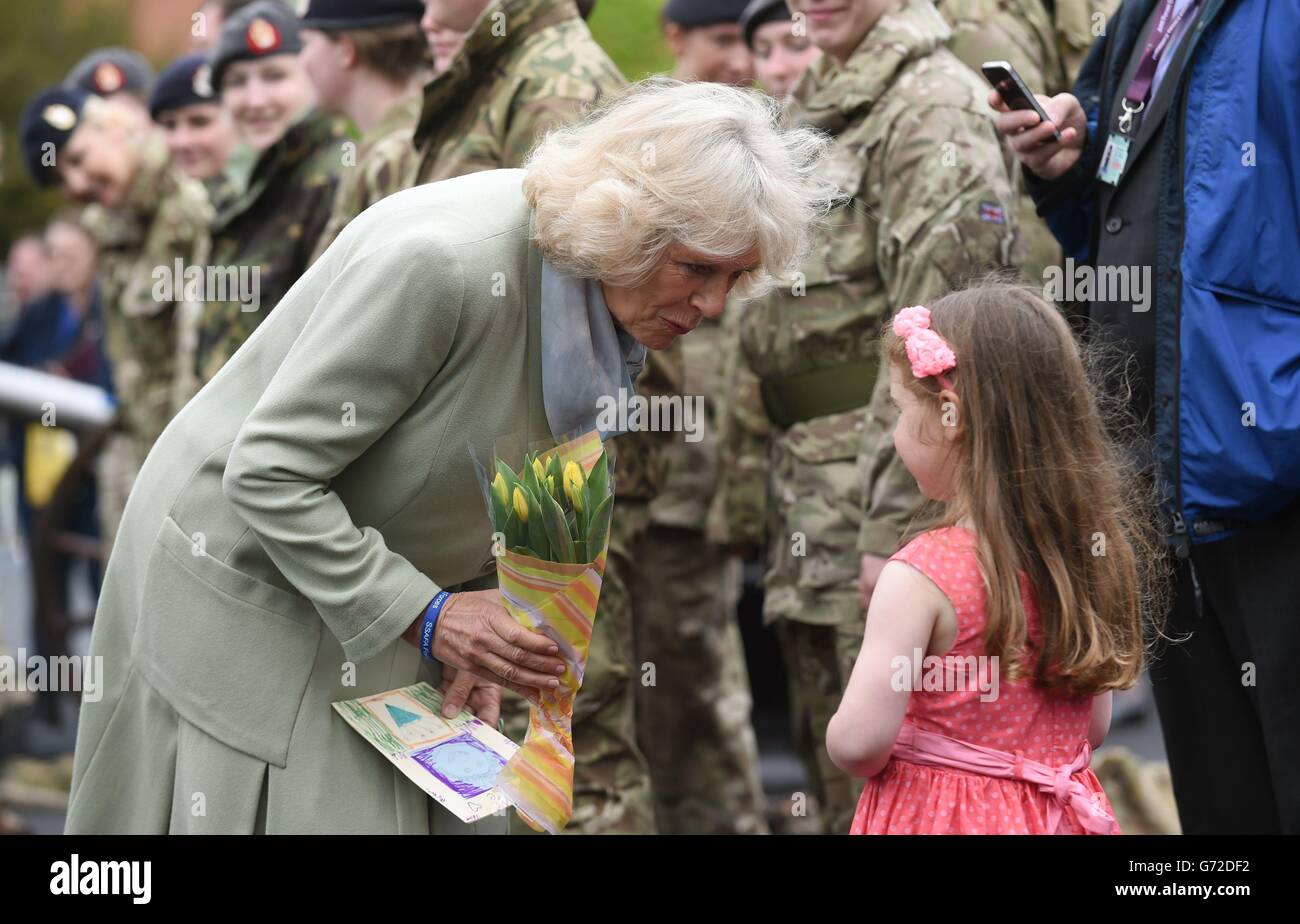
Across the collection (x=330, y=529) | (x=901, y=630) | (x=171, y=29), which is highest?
(x=171, y=29)

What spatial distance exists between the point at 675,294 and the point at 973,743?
0.87m

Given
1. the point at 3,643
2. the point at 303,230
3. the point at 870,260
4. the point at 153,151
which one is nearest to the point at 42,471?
the point at 3,643

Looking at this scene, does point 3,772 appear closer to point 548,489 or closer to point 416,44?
point 416,44

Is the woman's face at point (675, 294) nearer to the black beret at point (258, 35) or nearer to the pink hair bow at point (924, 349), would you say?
the pink hair bow at point (924, 349)

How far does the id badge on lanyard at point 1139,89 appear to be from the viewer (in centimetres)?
342

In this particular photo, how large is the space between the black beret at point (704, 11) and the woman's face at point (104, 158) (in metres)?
2.77

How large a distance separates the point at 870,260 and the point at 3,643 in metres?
6.35

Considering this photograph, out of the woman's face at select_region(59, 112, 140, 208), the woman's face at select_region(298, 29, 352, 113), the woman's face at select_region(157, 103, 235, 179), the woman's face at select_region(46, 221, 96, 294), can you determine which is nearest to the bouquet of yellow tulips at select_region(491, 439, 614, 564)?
the woman's face at select_region(298, 29, 352, 113)

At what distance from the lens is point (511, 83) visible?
14.4 feet

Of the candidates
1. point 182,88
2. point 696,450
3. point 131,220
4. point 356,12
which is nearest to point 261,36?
point 182,88

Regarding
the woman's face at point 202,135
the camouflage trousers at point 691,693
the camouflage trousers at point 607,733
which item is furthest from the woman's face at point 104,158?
the camouflage trousers at point 607,733

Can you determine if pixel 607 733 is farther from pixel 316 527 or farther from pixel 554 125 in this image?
pixel 316 527

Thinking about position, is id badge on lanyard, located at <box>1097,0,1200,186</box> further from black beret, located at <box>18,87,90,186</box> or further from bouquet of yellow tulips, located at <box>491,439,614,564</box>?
black beret, located at <box>18,87,90,186</box>

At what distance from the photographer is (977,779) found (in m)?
2.77
